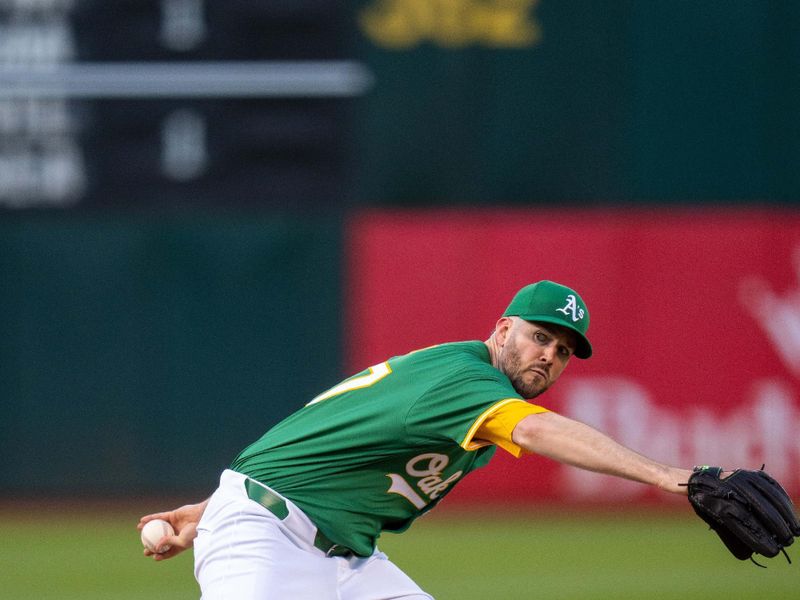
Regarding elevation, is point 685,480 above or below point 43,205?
above

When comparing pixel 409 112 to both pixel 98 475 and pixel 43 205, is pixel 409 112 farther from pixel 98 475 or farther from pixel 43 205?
pixel 98 475

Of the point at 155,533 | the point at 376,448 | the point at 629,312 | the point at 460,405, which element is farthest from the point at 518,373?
the point at 629,312

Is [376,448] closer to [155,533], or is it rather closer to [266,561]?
[266,561]

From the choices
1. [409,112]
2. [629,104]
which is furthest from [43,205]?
[629,104]

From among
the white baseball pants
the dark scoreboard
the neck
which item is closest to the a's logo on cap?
the neck

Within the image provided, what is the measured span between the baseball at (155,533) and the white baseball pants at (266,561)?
6.9 inches

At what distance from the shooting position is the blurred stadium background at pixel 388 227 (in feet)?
32.2

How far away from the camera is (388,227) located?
10211mm

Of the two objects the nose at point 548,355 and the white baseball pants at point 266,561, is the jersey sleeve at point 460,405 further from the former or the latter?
the white baseball pants at point 266,561

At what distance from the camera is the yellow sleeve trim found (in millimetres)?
3371

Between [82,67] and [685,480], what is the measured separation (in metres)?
7.44

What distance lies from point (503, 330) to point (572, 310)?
229 millimetres

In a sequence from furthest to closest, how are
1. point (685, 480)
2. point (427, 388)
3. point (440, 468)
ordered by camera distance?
point (440, 468) → point (427, 388) → point (685, 480)

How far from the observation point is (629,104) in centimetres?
1018
